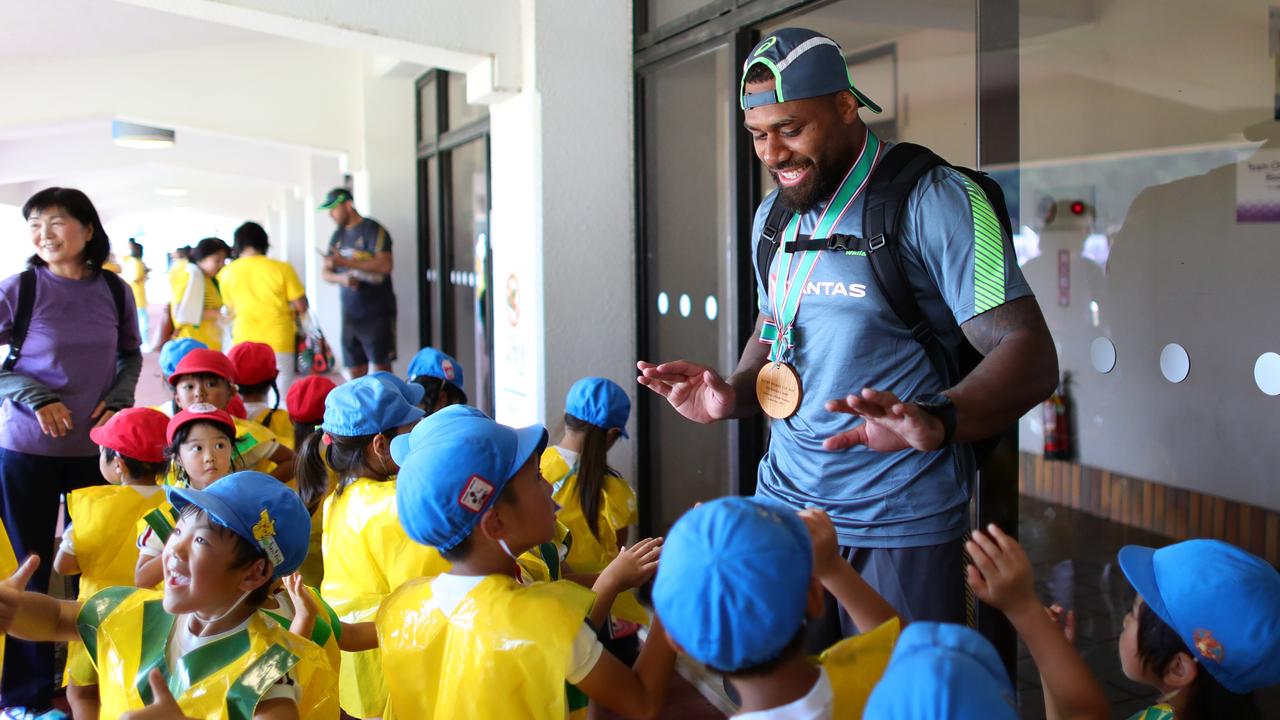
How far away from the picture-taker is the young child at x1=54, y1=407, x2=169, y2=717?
2924mm

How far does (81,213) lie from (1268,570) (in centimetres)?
364

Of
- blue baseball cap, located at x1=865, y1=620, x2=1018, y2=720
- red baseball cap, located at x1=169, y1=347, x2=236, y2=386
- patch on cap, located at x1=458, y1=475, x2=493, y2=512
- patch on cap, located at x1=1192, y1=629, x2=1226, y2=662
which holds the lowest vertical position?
patch on cap, located at x1=1192, y1=629, x2=1226, y2=662

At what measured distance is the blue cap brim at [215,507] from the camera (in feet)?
6.14

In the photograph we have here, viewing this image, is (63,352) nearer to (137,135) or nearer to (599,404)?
(599,404)

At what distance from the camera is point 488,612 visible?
1790mm

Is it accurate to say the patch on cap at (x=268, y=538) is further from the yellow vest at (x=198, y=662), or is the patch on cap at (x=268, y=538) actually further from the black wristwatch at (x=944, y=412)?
the black wristwatch at (x=944, y=412)

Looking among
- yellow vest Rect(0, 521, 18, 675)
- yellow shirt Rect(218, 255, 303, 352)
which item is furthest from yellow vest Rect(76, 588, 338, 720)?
yellow shirt Rect(218, 255, 303, 352)

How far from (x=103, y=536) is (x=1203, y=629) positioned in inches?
108

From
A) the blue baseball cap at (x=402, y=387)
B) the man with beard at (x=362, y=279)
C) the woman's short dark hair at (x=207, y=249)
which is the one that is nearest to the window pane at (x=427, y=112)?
the man with beard at (x=362, y=279)

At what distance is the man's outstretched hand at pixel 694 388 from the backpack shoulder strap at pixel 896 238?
404 mm

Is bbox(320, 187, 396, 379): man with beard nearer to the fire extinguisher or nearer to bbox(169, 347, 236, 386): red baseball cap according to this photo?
bbox(169, 347, 236, 386): red baseball cap

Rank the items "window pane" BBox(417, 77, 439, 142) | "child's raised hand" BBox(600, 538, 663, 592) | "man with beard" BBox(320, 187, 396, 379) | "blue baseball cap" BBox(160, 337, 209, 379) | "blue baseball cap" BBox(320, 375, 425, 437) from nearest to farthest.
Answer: "child's raised hand" BBox(600, 538, 663, 592) < "blue baseball cap" BBox(320, 375, 425, 437) < "blue baseball cap" BBox(160, 337, 209, 379) < "man with beard" BBox(320, 187, 396, 379) < "window pane" BBox(417, 77, 439, 142)

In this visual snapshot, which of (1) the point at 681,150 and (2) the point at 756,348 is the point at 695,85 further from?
(2) the point at 756,348

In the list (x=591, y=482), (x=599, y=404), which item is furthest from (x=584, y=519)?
(x=599, y=404)
